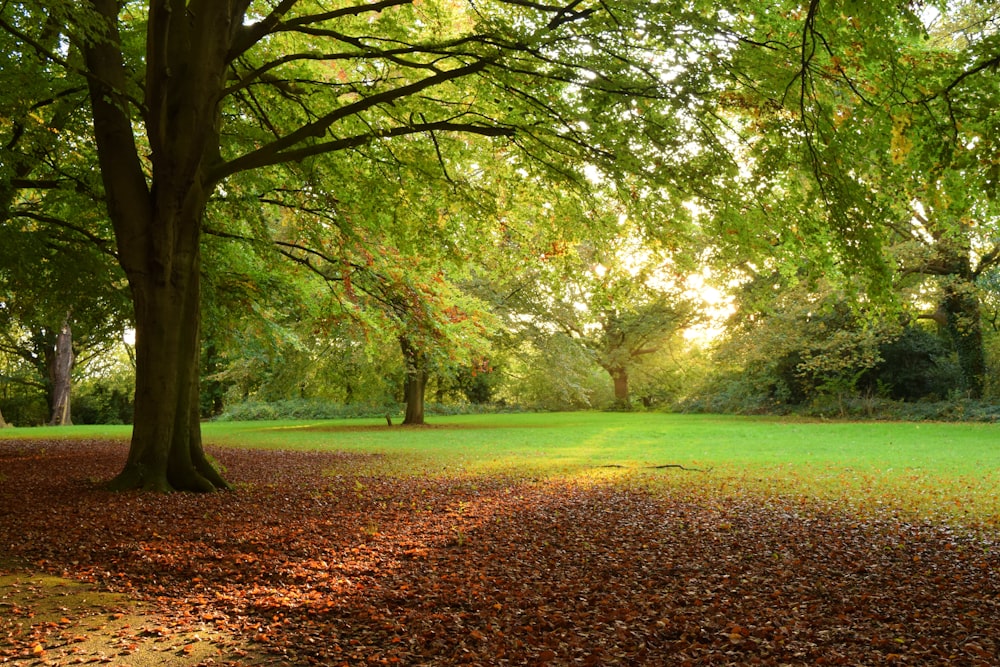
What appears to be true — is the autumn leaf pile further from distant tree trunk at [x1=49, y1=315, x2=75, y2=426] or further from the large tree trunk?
distant tree trunk at [x1=49, y1=315, x2=75, y2=426]

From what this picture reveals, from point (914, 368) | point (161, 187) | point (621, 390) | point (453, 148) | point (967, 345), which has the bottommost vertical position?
point (621, 390)

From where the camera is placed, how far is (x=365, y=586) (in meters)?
5.75

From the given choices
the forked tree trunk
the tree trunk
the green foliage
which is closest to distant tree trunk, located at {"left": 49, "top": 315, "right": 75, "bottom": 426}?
the forked tree trunk

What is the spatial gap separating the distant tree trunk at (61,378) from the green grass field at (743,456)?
12.0m

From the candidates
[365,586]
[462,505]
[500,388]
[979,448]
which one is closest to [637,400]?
[500,388]

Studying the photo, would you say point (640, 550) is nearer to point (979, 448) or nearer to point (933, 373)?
point (979, 448)

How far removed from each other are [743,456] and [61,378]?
105 feet

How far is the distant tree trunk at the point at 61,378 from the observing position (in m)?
33.7

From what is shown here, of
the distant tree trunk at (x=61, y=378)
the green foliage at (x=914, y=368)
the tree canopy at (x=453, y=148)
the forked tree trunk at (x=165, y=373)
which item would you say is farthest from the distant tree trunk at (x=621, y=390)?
the forked tree trunk at (x=165, y=373)

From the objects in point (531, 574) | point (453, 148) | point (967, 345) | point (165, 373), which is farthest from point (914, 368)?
Result: point (165, 373)

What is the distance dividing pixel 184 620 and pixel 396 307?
10317 millimetres

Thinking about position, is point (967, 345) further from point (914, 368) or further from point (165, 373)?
point (165, 373)

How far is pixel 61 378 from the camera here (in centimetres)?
3462

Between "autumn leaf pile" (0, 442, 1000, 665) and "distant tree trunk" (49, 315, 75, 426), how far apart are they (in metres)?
27.3
